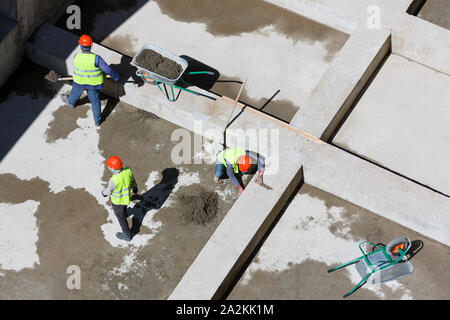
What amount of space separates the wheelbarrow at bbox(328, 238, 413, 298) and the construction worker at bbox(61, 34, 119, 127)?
471cm

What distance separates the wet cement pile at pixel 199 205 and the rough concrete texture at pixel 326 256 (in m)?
1.00

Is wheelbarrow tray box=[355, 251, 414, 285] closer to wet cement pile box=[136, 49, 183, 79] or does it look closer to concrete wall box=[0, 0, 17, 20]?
wet cement pile box=[136, 49, 183, 79]

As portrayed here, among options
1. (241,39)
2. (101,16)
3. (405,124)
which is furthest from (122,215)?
(405,124)

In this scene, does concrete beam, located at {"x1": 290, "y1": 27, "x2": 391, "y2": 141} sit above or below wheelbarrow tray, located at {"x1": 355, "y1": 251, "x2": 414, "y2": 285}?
above

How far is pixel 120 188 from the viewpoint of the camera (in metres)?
10.0

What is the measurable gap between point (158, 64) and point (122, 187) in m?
2.66

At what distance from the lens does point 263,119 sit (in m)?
11.5

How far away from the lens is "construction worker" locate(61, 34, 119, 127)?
1108 cm

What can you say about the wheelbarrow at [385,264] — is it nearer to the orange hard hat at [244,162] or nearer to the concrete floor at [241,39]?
the orange hard hat at [244,162]

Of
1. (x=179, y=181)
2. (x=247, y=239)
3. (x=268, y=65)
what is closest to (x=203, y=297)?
(x=247, y=239)

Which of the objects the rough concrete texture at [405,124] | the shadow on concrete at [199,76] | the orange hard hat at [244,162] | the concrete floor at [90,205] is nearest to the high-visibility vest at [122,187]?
the concrete floor at [90,205]

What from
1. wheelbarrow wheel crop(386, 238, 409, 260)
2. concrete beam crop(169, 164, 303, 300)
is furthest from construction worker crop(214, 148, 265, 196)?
wheelbarrow wheel crop(386, 238, 409, 260)

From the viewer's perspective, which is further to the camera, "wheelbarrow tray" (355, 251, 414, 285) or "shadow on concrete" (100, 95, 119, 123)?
"shadow on concrete" (100, 95, 119, 123)

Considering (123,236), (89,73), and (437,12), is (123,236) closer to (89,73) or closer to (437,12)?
(89,73)
